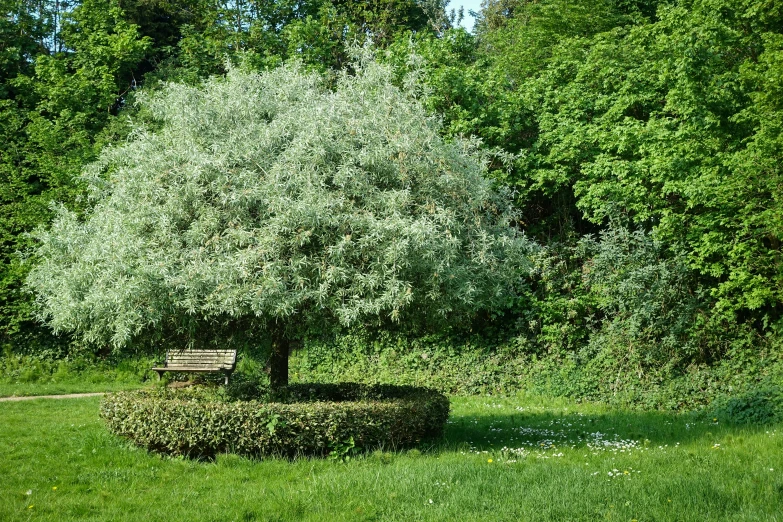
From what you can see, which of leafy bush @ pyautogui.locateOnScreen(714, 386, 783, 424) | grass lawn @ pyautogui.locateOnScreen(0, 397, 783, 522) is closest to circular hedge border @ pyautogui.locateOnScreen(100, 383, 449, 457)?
grass lawn @ pyautogui.locateOnScreen(0, 397, 783, 522)

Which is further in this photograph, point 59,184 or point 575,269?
point 59,184

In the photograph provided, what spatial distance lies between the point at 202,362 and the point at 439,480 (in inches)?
481

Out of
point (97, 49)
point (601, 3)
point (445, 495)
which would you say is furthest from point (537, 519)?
point (97, 49)

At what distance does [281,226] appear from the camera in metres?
9.01

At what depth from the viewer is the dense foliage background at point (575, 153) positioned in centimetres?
1400

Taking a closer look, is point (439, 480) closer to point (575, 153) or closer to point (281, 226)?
point (281, 226)

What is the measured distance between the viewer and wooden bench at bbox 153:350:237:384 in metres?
17.9

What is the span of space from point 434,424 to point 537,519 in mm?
3693

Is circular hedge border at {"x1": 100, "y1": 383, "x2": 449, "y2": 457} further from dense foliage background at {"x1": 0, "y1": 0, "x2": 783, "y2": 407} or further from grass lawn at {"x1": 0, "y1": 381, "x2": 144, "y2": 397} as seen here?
grass lawn at {"x1": 0, "y1": 381, "x2": 144, "y2": 397}

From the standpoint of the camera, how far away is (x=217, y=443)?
902 centimetres

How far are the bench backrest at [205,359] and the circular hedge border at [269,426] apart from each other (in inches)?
328

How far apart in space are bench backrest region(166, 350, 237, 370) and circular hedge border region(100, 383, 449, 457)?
8.34 m

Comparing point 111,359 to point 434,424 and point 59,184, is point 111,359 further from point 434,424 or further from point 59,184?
point 434,424

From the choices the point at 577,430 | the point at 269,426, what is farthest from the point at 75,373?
the point at 577,430
